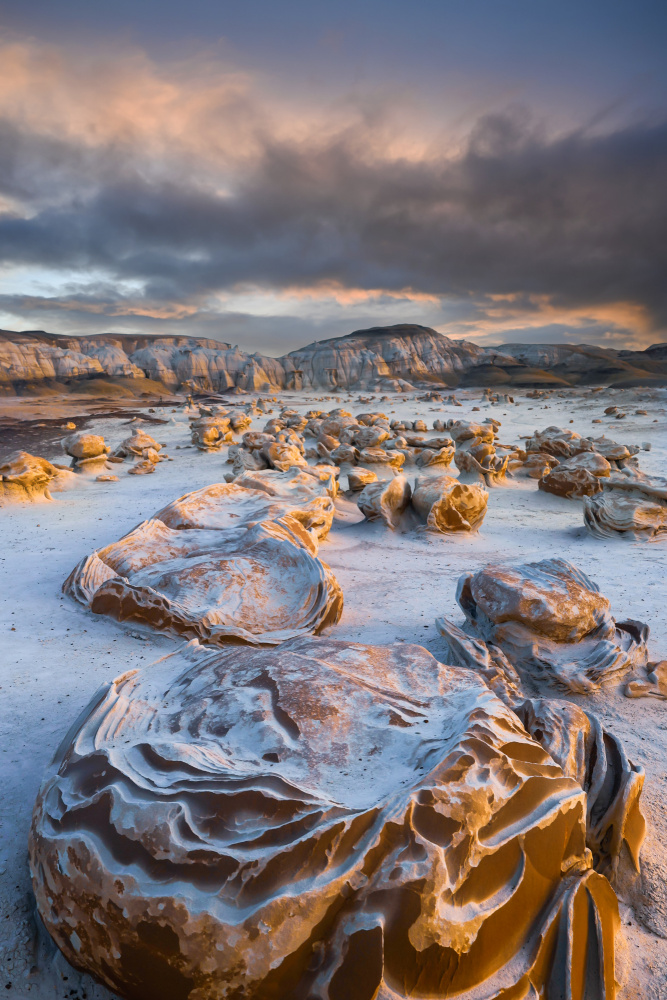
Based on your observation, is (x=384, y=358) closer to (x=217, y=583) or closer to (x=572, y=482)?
(x=572, y=482)

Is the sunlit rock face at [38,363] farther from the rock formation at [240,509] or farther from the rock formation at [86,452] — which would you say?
the rock formation at [240,509]

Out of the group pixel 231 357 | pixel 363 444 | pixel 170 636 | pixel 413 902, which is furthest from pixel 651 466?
pixel 231 357

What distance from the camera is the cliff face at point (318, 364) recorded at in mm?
39250

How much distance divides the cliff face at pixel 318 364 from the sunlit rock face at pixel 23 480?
34.0 meters

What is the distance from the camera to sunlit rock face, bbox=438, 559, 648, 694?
278 cm

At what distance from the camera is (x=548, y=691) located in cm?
278

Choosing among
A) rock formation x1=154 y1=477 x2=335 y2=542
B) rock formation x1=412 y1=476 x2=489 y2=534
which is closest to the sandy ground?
rock formation x1=412 y1=476 x2=489 y2=534

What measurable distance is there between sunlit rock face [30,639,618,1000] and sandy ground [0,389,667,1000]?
180 millimetres

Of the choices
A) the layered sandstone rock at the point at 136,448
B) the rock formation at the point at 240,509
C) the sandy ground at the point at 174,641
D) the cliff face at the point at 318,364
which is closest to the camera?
the sandy ground at the point at 174,641

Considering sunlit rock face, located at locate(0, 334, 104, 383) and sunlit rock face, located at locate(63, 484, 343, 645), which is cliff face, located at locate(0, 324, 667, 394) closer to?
sunlit rock face, located at locate(0, 334, 104, 383)

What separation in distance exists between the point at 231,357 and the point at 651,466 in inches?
1743

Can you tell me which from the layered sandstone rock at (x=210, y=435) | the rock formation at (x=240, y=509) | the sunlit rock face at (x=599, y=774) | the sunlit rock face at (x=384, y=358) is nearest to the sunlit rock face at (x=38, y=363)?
the sunlit rock face at (x=384, y=358)

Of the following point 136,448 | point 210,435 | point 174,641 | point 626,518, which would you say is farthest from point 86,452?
point 626,518

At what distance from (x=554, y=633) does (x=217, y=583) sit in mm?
2265
